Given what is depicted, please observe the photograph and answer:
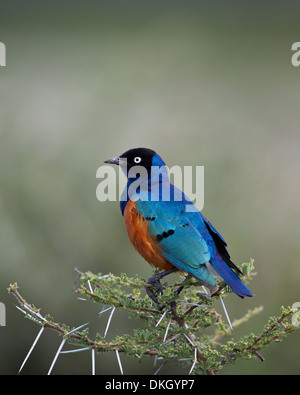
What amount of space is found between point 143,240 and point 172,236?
0.20m

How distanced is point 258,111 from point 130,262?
345cm

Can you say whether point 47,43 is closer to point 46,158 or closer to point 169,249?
point 46,158

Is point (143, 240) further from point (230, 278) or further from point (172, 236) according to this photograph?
point (230, 278)

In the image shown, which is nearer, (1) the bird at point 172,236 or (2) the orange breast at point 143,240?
(1) the bird at point 172,236

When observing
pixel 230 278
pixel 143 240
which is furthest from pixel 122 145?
pixel 230 278

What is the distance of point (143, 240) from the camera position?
322 centimetres

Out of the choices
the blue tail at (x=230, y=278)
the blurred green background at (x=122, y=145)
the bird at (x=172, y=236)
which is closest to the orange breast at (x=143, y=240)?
the bird at (x=172, y=236)

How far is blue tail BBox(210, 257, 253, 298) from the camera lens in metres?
2.60

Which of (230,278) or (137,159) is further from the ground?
(137,159)

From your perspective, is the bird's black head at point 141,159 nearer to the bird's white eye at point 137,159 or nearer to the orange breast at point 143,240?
the bird's white eye at point 137,159

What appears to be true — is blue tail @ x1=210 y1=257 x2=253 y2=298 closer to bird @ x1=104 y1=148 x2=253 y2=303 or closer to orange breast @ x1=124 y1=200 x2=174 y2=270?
bird @ x1=104 y1=148 x2=253 y2=303

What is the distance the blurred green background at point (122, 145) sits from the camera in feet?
16.0

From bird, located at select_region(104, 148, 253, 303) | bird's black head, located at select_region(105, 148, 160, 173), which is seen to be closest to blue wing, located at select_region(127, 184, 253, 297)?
bird, located at select_region(104, 148, 253, 303)

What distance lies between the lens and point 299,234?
585cm
